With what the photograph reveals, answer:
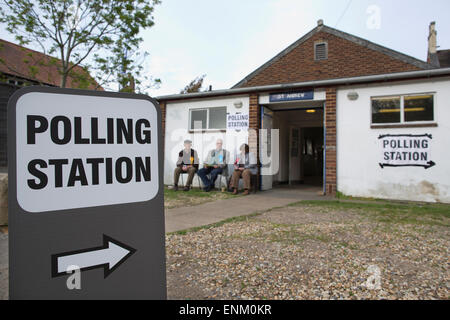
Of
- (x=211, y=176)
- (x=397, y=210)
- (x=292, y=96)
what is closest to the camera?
(x=397, y=210)

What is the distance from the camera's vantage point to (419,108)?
23.4 ft

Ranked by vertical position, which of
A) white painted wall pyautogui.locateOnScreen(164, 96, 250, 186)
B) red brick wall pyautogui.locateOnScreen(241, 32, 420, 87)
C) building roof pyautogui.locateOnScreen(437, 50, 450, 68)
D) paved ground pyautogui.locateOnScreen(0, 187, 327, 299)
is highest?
building roof pyautogui.locateOnScreen(437, 50, 450, 68)

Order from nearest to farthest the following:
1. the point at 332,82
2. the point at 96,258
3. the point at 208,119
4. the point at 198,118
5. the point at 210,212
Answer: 1. the point at 96,258
2. the point at 210,212
3. the point at 332,82
4. the point at 208,119
5. the point at 198,118

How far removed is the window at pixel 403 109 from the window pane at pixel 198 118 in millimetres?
5161

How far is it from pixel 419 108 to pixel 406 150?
1064mm

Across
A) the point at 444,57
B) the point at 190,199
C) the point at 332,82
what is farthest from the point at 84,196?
the point at 444,57

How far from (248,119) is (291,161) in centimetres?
344

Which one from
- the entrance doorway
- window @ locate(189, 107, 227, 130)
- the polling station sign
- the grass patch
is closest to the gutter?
window @ locate(189, 107, 227, 130)

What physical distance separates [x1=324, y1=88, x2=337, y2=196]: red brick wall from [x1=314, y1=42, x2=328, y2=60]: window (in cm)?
687

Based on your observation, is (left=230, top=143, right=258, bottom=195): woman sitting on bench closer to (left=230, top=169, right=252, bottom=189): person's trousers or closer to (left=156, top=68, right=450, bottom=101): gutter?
(left=230, top=169, right=252, bottom=189): person's trousers

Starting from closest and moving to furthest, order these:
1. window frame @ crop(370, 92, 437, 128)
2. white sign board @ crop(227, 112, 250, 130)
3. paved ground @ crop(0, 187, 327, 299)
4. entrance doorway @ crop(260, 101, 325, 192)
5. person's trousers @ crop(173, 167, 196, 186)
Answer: paved ground @ crop(0, 187, 327, 299) < window frame @ crop(370, 92, 437, 128) < person's trousers @ crop(173, 167, 196, 186) < white sign board @ crop(227, 112, 250, 130) < entrance doorway @ crop(260, 101, 325, 192)

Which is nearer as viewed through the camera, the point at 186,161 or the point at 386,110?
Answer: the point at 386,110

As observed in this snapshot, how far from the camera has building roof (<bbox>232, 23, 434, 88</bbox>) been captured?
12.7 meters

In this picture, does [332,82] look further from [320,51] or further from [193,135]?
[320,51]
